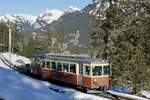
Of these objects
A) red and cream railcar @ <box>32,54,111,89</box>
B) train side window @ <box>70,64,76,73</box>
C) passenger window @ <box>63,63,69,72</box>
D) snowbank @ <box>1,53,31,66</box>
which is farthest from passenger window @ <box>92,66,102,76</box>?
snowbank @ <box>1,53,31,66</box>

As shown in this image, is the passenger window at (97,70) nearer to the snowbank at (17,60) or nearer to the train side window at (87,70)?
the train side window at (87,70)

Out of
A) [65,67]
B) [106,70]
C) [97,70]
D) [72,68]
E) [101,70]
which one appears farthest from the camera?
[65,67]

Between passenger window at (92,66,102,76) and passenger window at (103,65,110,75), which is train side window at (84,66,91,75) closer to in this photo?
passenger window at (92,66,102,76)

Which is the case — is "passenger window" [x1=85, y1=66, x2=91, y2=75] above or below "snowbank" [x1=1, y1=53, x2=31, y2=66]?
below

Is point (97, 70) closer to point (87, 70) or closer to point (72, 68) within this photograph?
point (87, 70)

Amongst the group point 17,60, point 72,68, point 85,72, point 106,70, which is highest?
point 17,60

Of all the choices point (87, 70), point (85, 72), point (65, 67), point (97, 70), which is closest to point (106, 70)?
point (97, 70)

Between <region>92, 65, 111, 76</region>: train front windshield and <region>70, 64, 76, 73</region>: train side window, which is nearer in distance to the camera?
<region>92, 65, 111, 76</region>: train front windshield

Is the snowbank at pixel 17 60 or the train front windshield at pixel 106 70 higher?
the snowbank at pixel 17 60

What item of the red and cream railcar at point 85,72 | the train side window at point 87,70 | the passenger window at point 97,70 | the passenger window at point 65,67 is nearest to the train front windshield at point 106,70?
the red and cream railcar at point 85,72

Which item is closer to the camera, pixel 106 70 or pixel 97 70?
pixel 97 70

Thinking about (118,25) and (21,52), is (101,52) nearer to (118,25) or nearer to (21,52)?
(118,25)

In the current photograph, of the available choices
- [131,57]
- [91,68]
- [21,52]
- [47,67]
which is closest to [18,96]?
[91,68]

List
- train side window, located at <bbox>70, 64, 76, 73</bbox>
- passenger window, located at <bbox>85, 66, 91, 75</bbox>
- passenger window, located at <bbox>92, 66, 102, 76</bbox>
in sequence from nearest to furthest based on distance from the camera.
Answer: passenger window, located at <bbox>85, 66, 91, 75</bbox>, passenger window, located at <bbox>92, 66, 102, 76</bbox>, train side window, located at <bbox>70, 64, 76, 73</bbox>
